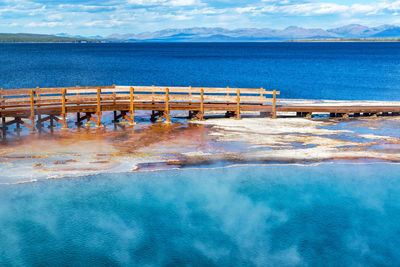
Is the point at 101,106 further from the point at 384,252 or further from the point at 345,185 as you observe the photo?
the point at 384,252

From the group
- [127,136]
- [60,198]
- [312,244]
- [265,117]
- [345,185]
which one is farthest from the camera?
[265,117]

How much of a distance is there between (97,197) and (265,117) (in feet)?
56.4

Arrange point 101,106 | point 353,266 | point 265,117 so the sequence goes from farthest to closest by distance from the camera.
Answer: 1. point 265,117
2. point 101,106
3. point 353,266

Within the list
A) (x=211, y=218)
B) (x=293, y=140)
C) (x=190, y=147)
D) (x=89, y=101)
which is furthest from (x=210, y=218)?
(x=89, y=101)

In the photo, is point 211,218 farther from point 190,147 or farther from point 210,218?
point 190,147

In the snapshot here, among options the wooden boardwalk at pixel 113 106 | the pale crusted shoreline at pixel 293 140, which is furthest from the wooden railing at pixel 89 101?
the pale crusted shoreline at pixel 293 140

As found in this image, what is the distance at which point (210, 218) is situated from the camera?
47.9 ft

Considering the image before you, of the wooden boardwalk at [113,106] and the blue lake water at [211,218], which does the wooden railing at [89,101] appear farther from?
the blue lake water at [211,218]

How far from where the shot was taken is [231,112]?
3102 centimetres

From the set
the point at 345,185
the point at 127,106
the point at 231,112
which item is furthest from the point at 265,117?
the point at 345,185

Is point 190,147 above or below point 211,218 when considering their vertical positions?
above

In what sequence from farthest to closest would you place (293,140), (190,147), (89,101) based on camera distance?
(89,101), (293,140), (190,147)

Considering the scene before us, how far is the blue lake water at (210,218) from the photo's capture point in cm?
1251

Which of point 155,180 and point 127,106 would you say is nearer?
point 155,180
